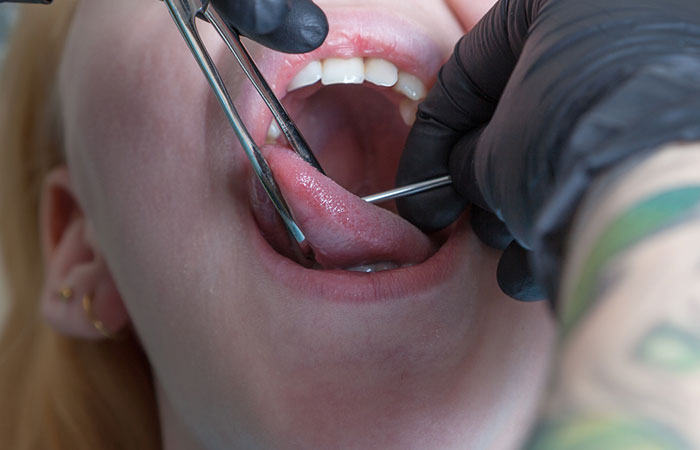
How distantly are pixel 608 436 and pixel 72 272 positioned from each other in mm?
1039

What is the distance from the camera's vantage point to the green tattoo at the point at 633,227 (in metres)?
0.31

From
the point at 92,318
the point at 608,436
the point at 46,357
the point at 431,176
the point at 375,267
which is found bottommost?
the point at 46,357

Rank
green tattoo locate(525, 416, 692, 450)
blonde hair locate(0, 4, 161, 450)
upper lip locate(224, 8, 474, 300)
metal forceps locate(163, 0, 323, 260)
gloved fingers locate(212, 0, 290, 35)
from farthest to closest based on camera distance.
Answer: blonde hair locate(0, 4, 161, 450) → upper lip locate(224, 8, 474, 300) → metal forceps locate(163, 0, 323, 260) → gloved fingers locate(212, 0, 290, 35) → green tattoo locate(525, 416, 692, 450)

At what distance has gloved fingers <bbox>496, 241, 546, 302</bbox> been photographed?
704 mm

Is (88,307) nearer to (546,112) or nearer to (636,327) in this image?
(546,112)

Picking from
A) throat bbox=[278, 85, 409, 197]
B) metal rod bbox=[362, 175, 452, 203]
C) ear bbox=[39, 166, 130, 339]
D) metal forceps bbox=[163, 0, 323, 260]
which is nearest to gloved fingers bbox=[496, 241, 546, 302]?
metal rod bbox=[362, 175, 452, 203]

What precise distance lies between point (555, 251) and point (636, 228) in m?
0.10

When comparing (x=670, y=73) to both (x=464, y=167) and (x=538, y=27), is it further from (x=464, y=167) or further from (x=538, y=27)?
(x=464, y=167)

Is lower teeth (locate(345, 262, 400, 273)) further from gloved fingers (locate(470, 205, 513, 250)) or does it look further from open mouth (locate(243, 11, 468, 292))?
gloved fingers (locate(470, 205, 513, 250))

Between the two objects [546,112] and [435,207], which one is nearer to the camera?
[546,112]

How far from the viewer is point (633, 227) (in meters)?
0.31

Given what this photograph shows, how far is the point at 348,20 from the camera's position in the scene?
87cm

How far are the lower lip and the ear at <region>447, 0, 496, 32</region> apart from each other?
0.28 metres

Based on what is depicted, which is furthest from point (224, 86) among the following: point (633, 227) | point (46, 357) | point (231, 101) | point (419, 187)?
point (46, 357)
